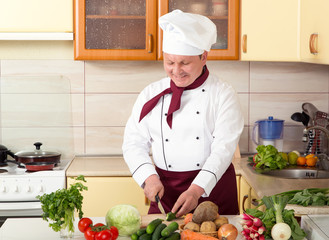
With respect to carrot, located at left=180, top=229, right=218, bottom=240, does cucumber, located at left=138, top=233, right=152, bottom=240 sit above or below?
below

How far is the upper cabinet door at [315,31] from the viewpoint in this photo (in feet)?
8.16

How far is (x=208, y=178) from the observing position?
2.22 metres

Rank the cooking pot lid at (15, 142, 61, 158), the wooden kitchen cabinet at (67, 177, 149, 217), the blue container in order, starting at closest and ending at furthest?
1. the wooden kitchen cabinet at (67, 177, 149, 217)
2. the cooking pot lid at (15, 142, 61, 158)
3. the blue container

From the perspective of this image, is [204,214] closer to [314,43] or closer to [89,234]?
[89,234]

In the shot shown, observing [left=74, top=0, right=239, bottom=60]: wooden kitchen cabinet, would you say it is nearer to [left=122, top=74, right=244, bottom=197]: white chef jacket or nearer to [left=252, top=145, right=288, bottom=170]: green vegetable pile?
[left=252, top=145, right=288, bottom=170]: green vegetable pile

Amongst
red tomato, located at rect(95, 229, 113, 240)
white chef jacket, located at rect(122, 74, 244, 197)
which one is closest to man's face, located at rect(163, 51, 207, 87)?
white chef jacket, located at rect(122, 74, 244, 197)

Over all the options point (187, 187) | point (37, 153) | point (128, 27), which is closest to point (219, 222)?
point (187, 187)

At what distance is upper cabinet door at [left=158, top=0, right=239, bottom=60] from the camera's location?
3.19 meters

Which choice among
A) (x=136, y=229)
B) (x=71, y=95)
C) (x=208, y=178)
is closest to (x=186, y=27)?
(x=208, y=178)

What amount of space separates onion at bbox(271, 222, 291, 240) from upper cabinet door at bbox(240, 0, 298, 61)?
4.62 feet

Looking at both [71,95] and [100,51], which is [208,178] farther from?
[71,95]

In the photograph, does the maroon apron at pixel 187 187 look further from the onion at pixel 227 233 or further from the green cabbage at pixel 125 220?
the onion at pixel 227 233

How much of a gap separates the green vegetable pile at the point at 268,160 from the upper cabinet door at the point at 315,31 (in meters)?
0.54

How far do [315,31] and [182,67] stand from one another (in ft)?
2.53
